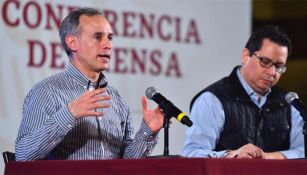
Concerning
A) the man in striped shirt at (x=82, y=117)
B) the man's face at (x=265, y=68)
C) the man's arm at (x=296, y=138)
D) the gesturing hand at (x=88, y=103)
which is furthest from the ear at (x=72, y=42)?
the man's arm at (x=296, y=138)

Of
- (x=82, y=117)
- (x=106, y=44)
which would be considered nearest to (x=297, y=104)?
(x=106, y=44)

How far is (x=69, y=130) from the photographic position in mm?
3037

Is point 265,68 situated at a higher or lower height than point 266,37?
lower

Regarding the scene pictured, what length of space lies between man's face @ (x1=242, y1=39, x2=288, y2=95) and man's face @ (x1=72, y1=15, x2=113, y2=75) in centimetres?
107

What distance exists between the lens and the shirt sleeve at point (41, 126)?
300cm

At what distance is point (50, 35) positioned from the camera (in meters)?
4.61

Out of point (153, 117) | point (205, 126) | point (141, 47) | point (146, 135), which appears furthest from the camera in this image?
point (141, 47)

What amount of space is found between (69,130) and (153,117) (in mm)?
388

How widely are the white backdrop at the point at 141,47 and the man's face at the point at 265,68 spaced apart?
3.10 feet

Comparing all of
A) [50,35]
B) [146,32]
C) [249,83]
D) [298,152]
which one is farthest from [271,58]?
[50,35]

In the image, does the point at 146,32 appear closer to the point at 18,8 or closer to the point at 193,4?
the point at 193,4

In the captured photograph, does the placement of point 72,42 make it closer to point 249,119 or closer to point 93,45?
point 93,45

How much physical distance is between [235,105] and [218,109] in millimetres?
122

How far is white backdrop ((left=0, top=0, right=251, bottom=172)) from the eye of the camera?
14.6 feet
